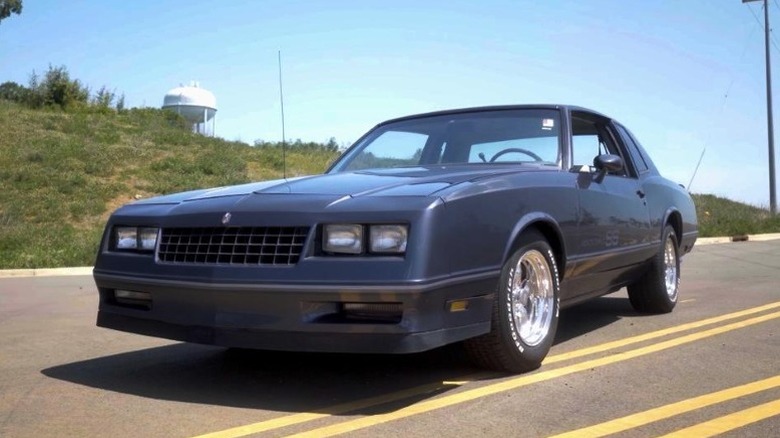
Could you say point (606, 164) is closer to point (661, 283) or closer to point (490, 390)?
point (661, 283)

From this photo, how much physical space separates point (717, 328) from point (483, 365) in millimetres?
2364

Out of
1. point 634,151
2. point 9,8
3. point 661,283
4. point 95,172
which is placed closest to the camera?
point 661,283

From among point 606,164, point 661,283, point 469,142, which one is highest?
point 469,142

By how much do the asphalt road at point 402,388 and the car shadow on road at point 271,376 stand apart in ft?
0.03

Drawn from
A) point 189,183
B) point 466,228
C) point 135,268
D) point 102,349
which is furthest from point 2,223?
point 466,228

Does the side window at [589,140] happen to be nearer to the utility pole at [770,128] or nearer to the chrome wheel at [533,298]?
the chrome wheel at [533,298]

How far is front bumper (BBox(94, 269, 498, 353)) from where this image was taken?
3.36 m

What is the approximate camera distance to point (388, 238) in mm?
3475

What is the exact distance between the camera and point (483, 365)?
413cm

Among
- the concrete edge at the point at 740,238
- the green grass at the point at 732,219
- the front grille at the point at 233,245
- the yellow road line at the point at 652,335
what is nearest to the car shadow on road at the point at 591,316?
the yellow road line at the point at 652,335

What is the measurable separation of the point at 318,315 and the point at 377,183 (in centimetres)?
87

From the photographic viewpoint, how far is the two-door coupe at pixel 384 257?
3.42 m

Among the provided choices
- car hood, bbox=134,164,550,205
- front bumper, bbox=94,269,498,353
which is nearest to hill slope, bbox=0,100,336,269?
car hood, bbox=134,164,550,205

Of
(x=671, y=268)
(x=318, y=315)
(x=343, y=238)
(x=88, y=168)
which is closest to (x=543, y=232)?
(x=343, y=238)
